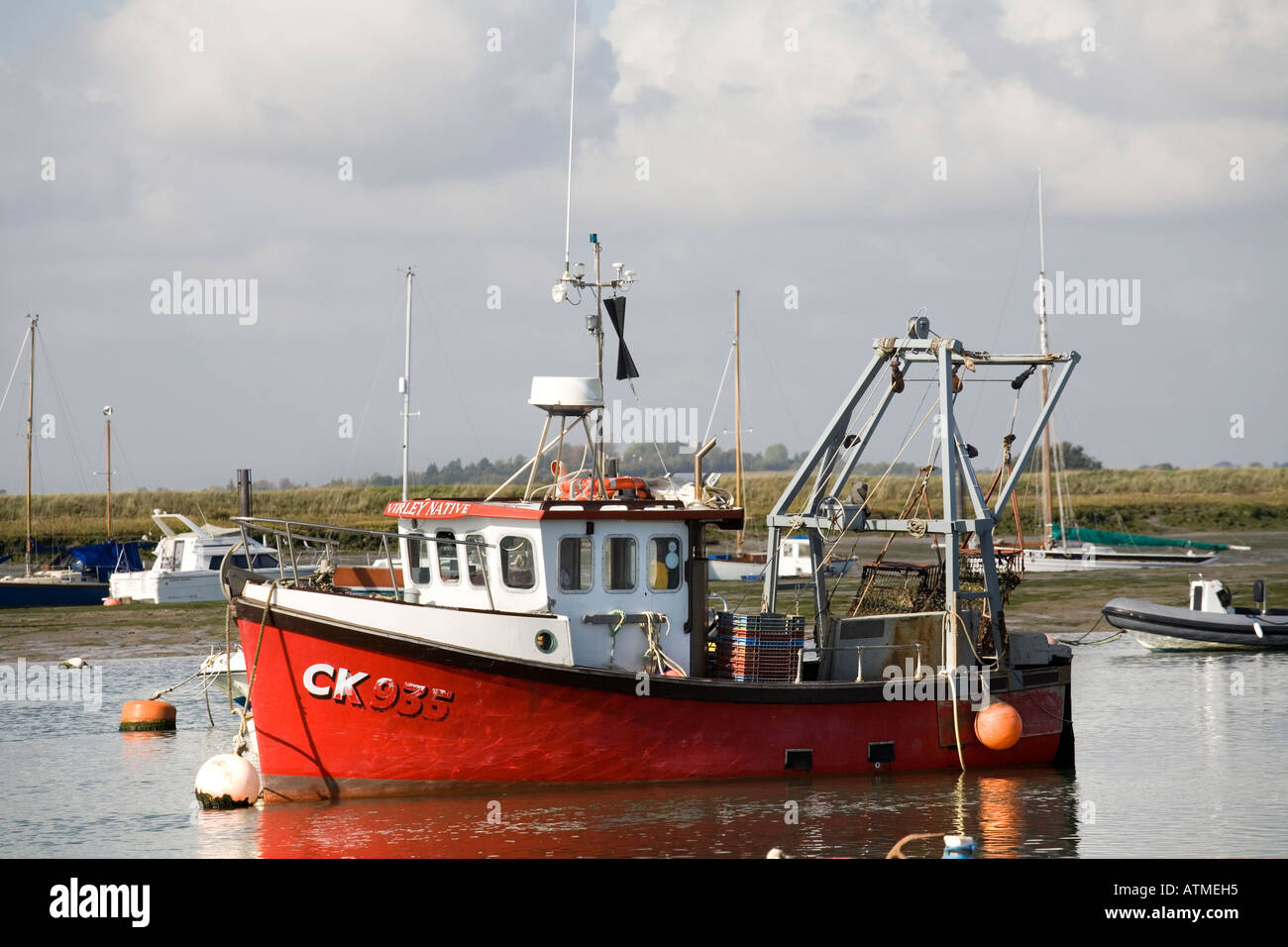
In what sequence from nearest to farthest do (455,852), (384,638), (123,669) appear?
(455,852), (384,638), (123,669)

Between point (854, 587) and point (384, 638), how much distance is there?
93.6 feet

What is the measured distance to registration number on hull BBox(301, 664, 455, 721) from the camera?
14273 mm

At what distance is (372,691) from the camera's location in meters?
14.3

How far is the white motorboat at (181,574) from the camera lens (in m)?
40.6

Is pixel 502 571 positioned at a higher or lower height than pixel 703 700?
higher

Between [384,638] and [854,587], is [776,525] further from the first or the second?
[854,587]

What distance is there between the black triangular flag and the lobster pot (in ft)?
10.1

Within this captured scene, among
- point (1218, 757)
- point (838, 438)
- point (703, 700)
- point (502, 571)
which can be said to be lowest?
point (1218, 757)

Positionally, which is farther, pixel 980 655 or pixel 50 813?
pixel 980 655

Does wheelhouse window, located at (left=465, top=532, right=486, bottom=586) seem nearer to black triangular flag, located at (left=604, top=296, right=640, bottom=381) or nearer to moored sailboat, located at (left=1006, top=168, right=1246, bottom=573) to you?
black triangular flag, located at (left=604, top=296, right=640, bottom=381)

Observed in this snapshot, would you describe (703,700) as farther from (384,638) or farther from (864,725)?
(384,638)
